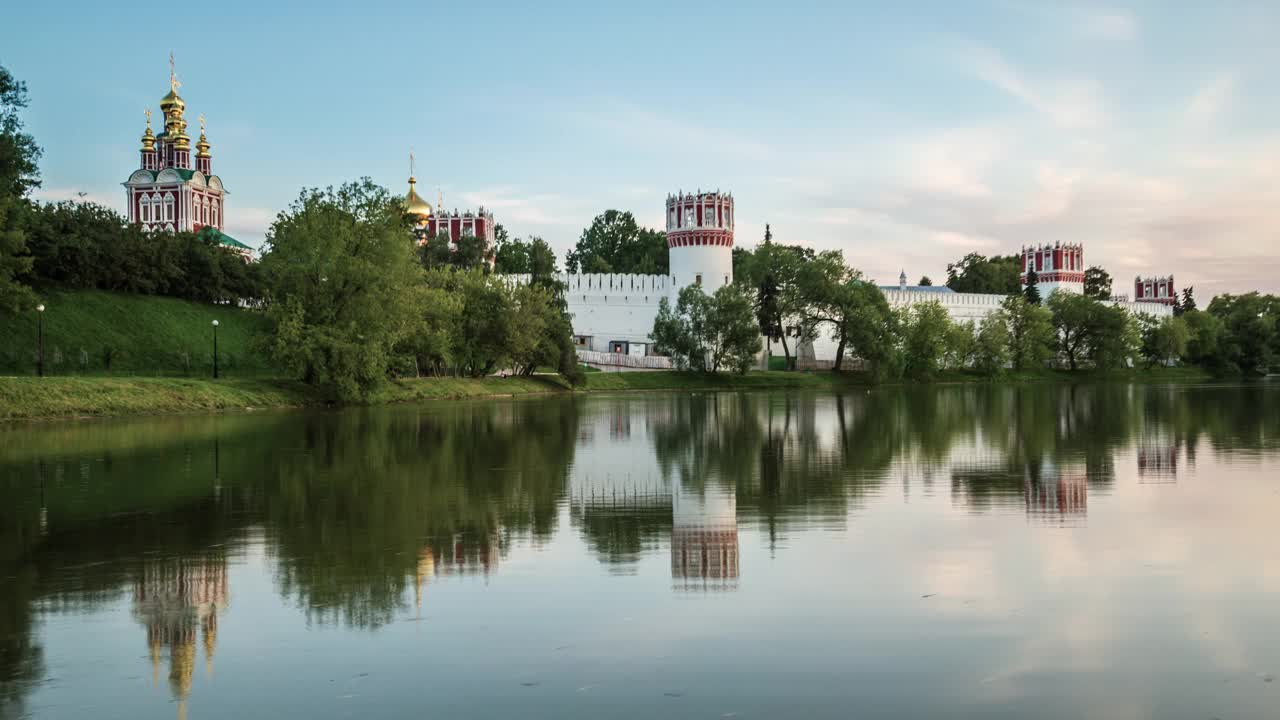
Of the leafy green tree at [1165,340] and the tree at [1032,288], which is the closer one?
the leafy green tree at [1165,340]

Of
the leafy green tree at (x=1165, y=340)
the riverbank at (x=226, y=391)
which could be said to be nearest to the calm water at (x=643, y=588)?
the riverbank at (x=226, y=391)

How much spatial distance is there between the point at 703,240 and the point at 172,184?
131ft

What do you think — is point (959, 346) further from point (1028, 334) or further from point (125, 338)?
point (125, 338)

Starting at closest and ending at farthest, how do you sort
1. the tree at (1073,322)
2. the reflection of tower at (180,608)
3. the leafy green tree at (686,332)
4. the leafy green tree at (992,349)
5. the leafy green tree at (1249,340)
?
the reflection of tower at (180,608), the leafy green tree at (686,332), the leafy green tree at (992,349), the tree at (1073,322), the leafy green tree at (1249,340)

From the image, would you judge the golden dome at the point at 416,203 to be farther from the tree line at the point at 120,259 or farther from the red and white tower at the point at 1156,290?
the red and white tower at the point at 1156,290

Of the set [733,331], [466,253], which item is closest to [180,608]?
[733,331]

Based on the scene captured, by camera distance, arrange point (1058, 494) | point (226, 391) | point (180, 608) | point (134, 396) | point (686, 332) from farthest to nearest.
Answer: point (686, 332), point (226, 391), point (134, 396), point (1058, 494), point (180, 608)

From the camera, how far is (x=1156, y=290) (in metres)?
130

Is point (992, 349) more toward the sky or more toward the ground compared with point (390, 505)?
more toward the sky

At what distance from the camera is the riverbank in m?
28.7

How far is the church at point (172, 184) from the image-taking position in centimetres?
8412

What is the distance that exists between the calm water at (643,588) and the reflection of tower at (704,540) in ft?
0.15

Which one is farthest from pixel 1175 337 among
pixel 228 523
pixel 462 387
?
pixel 228 523

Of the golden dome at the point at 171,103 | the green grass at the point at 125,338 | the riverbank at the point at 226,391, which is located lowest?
the riverbank at the point at 226,391
